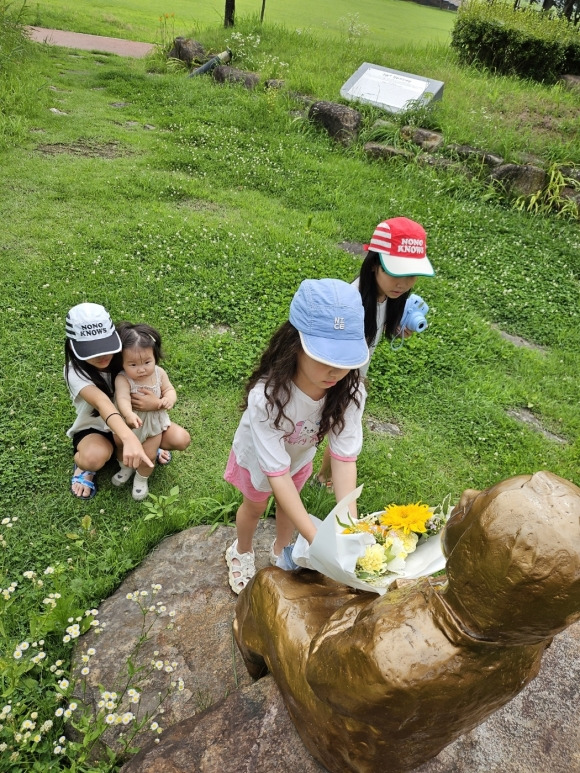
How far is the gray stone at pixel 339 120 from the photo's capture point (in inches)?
310

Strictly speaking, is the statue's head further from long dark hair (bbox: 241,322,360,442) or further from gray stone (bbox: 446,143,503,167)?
gray stone (bbox: 446,143,503,167)

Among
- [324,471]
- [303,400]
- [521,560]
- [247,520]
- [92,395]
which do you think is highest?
[521,560]

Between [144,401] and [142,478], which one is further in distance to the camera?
[142,478]

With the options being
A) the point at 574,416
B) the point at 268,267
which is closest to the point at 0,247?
the point at 268,267

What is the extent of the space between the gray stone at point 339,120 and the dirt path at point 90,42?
574 centimetres

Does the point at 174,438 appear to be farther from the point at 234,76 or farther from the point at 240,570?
the point at 234,76

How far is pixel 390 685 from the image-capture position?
3.93ft

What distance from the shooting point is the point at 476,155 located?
7.50m

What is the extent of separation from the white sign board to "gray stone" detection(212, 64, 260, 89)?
61.5 inches

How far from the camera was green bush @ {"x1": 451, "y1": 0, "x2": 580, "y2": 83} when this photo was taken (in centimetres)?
991

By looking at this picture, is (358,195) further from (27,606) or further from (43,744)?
(43,744)

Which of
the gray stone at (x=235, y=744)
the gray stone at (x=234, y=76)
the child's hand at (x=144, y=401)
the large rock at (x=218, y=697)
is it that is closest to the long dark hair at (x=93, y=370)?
the child's hand at (x=144, y=401)

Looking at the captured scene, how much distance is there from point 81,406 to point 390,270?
170 cm

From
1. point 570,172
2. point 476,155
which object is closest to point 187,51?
point 476,155
